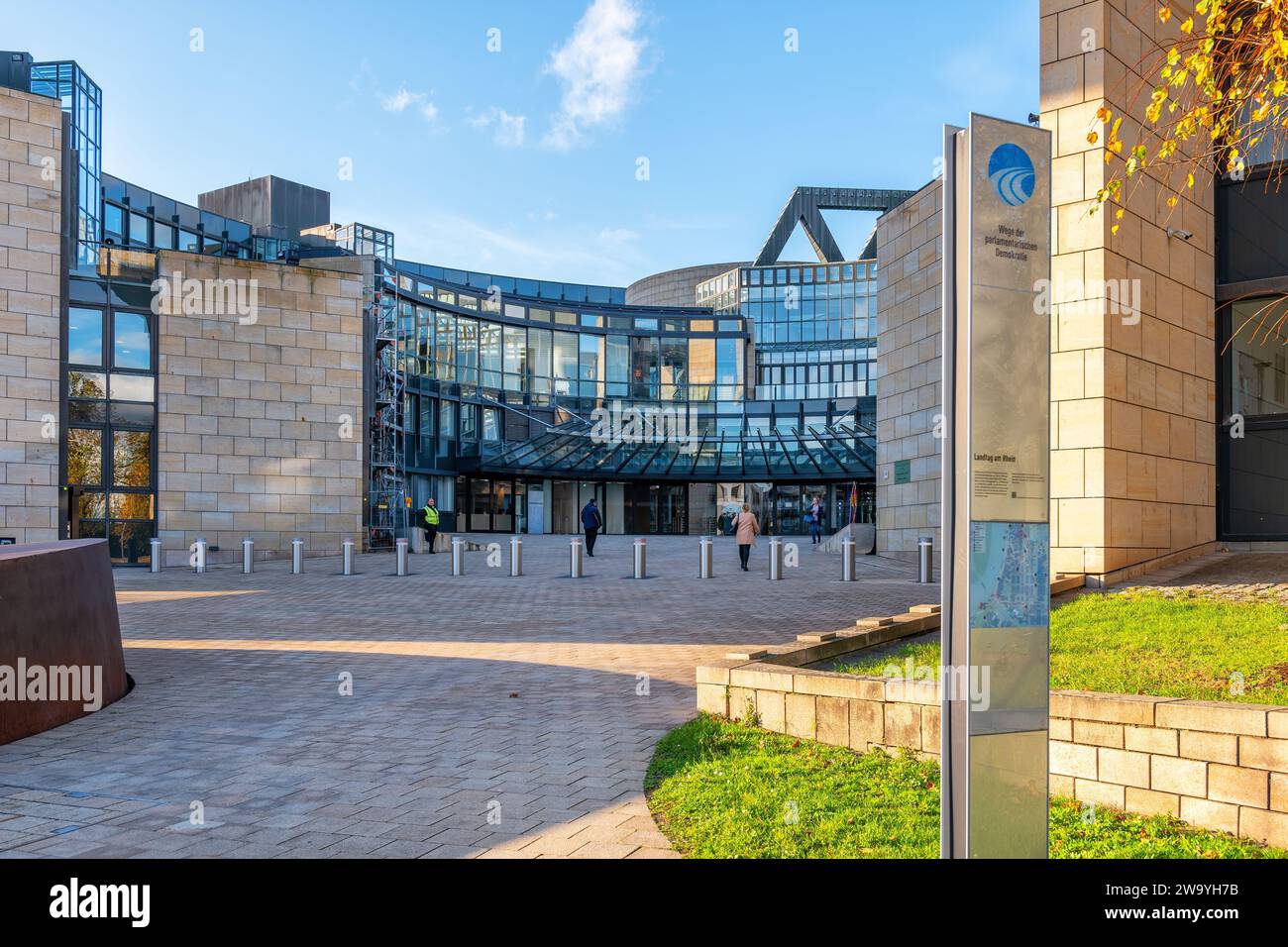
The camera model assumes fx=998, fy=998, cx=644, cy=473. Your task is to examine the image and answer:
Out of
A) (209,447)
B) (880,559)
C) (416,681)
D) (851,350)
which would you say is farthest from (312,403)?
(851,350)

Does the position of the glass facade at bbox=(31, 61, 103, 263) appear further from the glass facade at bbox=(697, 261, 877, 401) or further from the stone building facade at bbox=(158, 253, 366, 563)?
the glass facade at bbox=(697, 261, 877, 401)

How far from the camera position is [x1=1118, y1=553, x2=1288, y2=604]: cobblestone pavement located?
10.5 metres

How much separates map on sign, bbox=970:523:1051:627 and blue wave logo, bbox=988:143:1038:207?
1.14 metres

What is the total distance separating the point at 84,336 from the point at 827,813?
2540cm

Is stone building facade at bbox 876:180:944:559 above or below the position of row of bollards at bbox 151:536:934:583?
above

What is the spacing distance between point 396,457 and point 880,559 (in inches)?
778

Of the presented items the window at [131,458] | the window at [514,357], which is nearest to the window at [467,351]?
the window at [514,357]

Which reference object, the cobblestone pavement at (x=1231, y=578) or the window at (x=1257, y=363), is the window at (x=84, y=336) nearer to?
the cobblestone pavement at (x=1231, y=578)

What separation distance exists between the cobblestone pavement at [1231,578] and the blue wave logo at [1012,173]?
811cm

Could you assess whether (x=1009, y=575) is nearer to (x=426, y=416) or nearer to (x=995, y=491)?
(x=995, y=491)

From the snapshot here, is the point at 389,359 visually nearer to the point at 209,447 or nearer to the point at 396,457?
the point at 396,457

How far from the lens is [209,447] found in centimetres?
2595

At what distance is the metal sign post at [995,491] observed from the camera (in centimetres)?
338

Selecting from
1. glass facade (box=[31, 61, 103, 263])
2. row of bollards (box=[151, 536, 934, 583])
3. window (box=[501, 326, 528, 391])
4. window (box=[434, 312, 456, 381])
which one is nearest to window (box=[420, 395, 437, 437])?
window (box=[434, 312, 456, 381])
